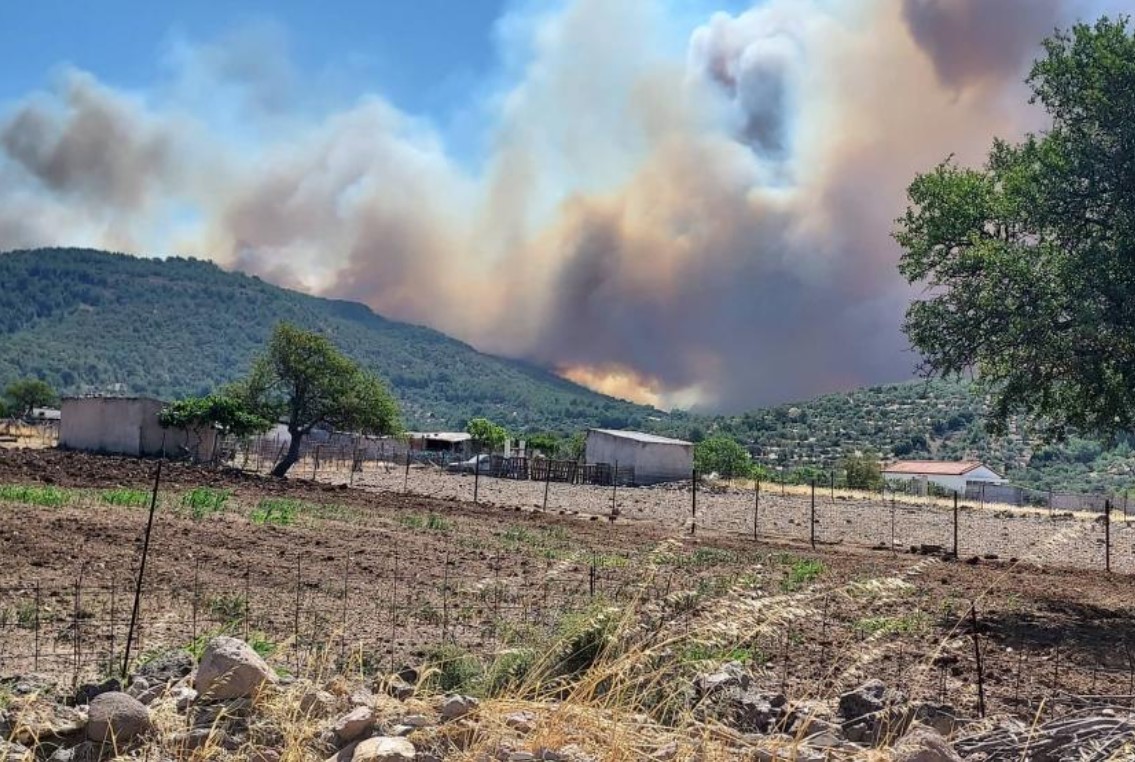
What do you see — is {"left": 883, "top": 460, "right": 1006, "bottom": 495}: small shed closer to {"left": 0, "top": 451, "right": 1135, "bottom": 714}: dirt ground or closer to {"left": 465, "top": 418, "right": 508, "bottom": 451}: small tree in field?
{"left": 465, "top": 418, "right": 508, "bottom": 451}: small tree in field

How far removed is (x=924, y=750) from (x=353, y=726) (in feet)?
10.3

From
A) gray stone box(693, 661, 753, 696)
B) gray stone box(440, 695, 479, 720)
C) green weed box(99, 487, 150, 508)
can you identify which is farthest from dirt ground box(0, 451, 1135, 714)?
gray stone box(440, 695, 479, 720)

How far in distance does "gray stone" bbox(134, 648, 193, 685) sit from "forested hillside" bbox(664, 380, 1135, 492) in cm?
11605

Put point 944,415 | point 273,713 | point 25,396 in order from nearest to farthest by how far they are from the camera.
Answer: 1. point 273,713
2. point 25,396
3. point 944,415

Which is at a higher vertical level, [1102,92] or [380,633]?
[1102,92]

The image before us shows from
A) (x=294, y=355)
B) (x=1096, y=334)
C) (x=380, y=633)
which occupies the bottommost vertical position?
(x=380, y=633)

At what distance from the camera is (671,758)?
17.9ft

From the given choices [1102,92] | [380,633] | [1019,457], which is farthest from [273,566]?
[1019,457]

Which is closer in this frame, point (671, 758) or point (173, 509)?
point (671, 758)

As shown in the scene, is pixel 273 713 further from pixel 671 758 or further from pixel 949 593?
pixel 949 593

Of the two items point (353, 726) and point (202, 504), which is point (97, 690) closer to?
point (353, 726)

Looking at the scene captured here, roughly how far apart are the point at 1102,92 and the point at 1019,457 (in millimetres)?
134457

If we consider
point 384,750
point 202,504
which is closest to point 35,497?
point 202,504

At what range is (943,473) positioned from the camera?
348ft
